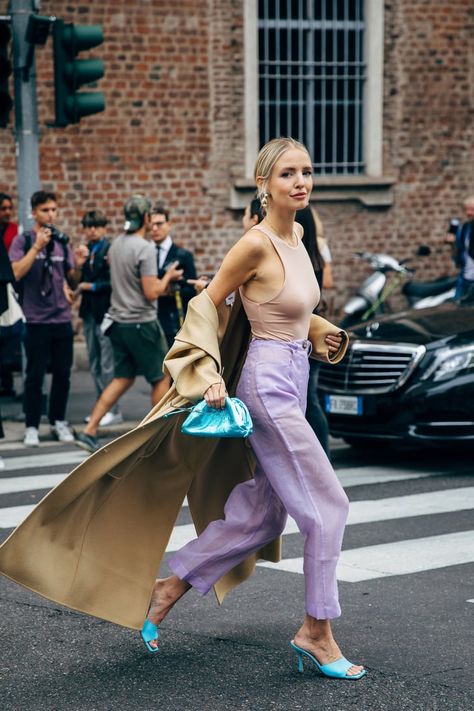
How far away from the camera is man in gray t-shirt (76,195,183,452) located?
34.8 ft

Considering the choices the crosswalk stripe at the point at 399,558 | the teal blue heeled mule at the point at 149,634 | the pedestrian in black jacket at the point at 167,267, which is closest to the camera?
the teal blue heeled mule at the point at 149,634

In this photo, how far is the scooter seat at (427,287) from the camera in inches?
651

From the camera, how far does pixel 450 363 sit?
9664mm

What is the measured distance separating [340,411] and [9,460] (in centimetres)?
254

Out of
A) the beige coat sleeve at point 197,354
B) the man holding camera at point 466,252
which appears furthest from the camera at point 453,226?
the beige coat sleeve at point 197,354

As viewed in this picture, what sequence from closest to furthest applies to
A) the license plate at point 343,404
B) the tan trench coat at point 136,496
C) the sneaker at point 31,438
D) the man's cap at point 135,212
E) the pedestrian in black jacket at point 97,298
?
the tan trench coat at point 136,496 < the license plate at point 343,404 < the man's cap at point 135,212 < the sneaker at point 31,438 < the pedestrian in black jacket at point 97,298

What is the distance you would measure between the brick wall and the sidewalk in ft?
7.94

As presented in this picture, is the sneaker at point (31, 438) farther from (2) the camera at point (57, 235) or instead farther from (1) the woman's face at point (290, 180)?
(1) the woman's face at point (290, 180)

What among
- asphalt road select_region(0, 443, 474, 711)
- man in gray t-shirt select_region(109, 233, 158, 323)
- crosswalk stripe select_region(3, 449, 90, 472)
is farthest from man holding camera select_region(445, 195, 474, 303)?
asphalt road select_region(0, 443, 474, 711)

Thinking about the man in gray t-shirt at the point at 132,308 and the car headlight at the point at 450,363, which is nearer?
the car headlight at the point at 450,363

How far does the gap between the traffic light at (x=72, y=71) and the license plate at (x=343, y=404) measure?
137 inches

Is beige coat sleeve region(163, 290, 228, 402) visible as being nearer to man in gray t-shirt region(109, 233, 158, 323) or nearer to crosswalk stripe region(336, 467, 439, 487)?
crosswalk stripe region(336, 467, 439, 487)

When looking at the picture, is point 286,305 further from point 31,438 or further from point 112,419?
point 112,419

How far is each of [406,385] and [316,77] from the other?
887cm
